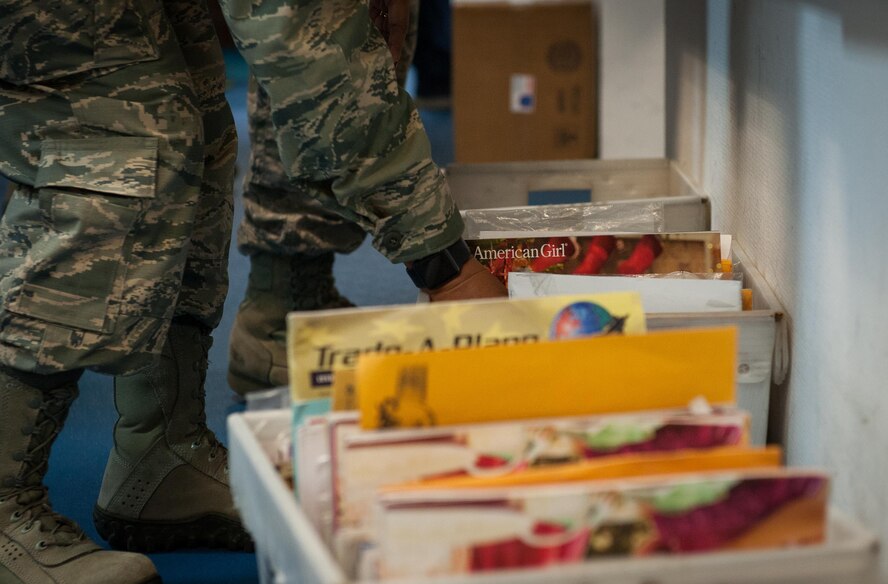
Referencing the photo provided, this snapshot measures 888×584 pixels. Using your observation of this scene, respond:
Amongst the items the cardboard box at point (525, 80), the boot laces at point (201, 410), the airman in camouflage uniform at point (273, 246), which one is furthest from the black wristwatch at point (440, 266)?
the cardboard box at point (525, 80)

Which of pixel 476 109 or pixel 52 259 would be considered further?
pixel 476 109

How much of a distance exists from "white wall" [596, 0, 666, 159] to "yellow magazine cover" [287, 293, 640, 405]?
9.02 feet

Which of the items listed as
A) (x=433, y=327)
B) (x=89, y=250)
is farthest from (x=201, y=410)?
(x=433, y=327)

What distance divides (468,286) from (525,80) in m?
2.87

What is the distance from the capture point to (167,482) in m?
1.65

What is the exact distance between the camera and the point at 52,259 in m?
1.31

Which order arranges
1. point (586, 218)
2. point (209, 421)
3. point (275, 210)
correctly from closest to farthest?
1. point (586, 218)
2. point (209, 421)
3. point (275, 210)

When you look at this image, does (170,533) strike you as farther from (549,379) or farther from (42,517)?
(549,379)

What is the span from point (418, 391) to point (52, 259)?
0.68m

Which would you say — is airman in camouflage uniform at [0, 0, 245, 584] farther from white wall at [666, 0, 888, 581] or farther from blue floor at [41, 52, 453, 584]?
white wall at [666, 0, 888, 581]

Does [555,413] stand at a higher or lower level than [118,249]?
lower

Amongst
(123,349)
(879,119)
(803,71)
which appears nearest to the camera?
(879,119)

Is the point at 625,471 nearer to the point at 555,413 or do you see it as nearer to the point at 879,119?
the point at 555,413

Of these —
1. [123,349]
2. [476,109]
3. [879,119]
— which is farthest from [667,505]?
[476,109]
